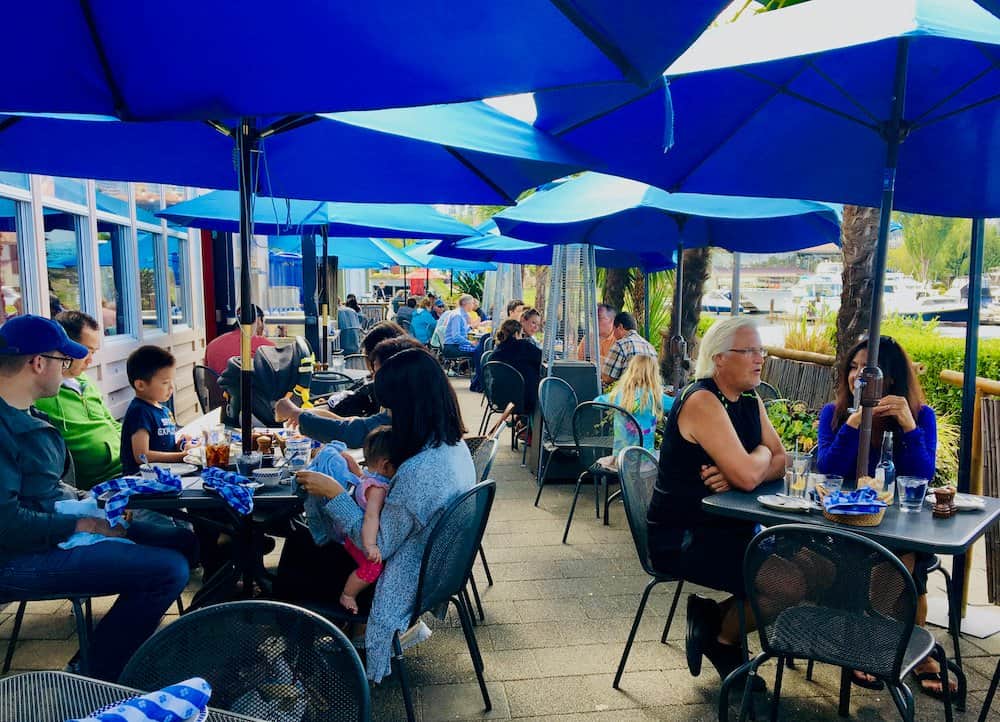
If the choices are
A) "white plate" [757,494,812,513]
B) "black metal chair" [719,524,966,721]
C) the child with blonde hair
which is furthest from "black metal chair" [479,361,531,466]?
"black metal chair" [719,524,966,721]

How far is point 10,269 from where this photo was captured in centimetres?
519

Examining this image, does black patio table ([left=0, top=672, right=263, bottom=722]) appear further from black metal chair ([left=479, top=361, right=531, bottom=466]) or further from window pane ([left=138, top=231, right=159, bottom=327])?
window pane ([left=138, top=231, right=159, bottom=327])

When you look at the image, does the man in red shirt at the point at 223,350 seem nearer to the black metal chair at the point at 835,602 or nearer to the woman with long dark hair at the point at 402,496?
the woman with long dark hair at the point at 402,496

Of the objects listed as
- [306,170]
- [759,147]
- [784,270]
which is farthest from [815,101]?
[784,270]

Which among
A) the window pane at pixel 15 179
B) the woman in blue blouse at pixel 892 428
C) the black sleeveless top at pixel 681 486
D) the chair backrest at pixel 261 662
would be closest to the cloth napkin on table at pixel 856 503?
the black sleeveless top at pixel 681 486

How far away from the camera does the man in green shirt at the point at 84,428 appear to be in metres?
3.74

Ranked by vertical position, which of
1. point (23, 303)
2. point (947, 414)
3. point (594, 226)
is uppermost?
point (594, 226)

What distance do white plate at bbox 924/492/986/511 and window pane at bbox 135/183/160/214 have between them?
7.77 m

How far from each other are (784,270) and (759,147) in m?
70.4

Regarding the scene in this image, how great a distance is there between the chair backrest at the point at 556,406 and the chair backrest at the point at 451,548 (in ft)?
9.82

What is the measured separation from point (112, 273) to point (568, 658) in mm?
6326

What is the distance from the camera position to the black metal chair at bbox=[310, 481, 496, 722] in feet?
8.74

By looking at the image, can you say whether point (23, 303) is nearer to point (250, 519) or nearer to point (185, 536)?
point (185, 536)

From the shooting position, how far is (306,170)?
448 centimetres
